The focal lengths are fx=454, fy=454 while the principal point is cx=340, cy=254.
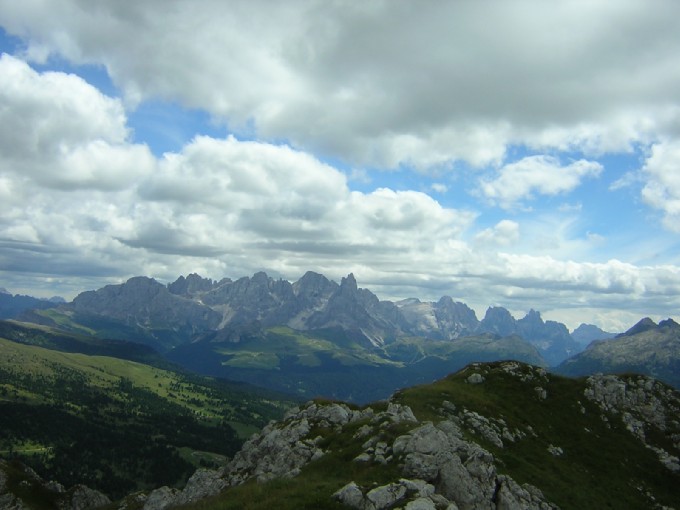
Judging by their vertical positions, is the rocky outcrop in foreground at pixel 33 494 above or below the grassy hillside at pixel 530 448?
below

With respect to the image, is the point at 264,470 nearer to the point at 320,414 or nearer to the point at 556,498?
the point at 320,414

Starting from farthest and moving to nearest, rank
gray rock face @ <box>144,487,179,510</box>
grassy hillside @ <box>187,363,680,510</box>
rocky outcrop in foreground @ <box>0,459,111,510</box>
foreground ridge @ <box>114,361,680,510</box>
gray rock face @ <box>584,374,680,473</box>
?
1. rocky outcrop in foreground @ <box>0,459,111,510</box>
2. gray rock face @ <box>584,374,680,473</box>
3. gray rock face @ <box>144,487,179,510</box>
4. grassy hillside @ <box>187,363,680,510</box>
5. foreground ridge @ <box>114,361,680,510</box>

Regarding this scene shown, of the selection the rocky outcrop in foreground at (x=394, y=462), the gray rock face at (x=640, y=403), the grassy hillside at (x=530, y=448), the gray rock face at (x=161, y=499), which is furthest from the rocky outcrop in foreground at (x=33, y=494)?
the gray rock face at (x=640, y=403)

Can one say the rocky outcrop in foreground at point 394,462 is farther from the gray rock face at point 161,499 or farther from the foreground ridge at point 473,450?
the gray rock face at point 161,499

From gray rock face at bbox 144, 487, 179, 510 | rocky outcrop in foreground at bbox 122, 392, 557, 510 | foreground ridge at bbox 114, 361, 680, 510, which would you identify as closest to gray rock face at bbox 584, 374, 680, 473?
foreground ridge at bbox 114, 361, 680, 510

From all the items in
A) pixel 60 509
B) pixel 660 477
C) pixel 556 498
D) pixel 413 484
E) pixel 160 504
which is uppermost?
pixel 413 484

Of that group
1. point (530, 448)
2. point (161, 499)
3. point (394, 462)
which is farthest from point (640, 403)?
point (161, 499)

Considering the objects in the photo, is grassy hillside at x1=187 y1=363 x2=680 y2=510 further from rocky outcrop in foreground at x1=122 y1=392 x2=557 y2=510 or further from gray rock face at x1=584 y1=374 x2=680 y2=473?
rocky outcrop in foreground at x1=122 y1=392 x2=557 y2=510

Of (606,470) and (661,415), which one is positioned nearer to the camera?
(606,470)

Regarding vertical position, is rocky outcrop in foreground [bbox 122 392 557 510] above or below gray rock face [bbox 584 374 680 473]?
above

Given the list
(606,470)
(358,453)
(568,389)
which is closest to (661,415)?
(568,389)

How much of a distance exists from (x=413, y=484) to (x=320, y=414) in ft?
128

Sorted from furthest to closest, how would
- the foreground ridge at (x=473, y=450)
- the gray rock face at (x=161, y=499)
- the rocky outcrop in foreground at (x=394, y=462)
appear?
the gray rock face at (x=161, y=499) < the foreground ridge at (x=473, y=450) < the rocky outcrop in foreground at (x=394, y=462)

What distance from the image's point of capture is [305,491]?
126 feet
